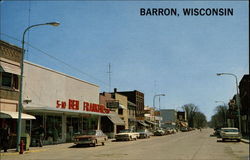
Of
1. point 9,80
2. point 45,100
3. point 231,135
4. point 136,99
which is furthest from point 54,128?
point 136,99

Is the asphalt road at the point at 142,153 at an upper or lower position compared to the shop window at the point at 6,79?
lower

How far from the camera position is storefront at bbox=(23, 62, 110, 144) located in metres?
26.4

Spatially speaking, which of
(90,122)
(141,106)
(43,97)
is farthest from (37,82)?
(141,106)

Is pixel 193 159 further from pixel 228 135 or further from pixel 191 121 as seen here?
pixel 191 121

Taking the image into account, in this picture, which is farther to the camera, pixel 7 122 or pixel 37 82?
pixel 37 82

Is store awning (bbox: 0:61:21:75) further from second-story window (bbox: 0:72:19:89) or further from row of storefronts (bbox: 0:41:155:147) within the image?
Result: second-story window (bbox: 0:72:19:89)

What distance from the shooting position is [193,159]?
47.1ft

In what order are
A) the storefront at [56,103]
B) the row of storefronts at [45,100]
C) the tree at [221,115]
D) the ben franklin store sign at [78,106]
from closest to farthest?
1. the row of storefronts at [45,100]
2. the storefront at [56,103]
3. the ben franklin store sign at [78,106]
4. the tree at [221,115]

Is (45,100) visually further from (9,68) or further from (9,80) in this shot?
(9,68)

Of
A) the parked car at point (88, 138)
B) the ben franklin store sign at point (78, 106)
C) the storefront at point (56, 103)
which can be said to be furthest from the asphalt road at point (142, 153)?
the ben franklin store sign at point (78, 106)

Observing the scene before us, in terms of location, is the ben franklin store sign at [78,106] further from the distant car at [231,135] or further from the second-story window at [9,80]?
the distant car at [231,135]

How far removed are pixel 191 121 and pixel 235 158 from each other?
13772 centimetres

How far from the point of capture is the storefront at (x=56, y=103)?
26.4 meters

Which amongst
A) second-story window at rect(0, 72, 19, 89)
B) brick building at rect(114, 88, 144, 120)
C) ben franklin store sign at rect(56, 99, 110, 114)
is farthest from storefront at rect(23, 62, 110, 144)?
brick building at rect(114, 88, 144, 120)
